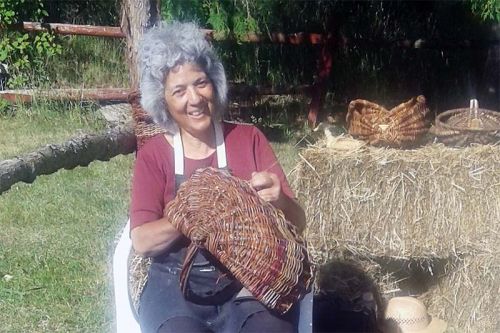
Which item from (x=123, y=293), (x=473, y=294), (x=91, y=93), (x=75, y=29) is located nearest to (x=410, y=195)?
(x=473, y=294)

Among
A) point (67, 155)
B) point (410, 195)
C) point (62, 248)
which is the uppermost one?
point (67, 155)

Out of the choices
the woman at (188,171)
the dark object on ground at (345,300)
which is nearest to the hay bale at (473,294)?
the dark object on ground at (345,300)

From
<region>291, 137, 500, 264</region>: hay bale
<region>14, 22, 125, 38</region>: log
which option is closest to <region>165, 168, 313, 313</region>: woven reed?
<region>291, 137, 500, 264</region>: hay bale

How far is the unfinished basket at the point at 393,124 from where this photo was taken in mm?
4152

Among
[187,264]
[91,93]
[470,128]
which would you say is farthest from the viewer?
[91,93]

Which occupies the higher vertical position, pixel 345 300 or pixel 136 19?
pixel 136 19

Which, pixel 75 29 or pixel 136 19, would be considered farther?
pixel 75 29

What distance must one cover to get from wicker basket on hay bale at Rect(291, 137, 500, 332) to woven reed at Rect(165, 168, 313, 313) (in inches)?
58.3

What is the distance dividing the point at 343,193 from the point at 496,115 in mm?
1011

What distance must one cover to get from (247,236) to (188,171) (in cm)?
58

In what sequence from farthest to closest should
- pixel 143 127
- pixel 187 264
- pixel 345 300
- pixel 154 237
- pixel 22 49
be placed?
1. pixel 22 49
2. pixel 345 300
3. pixel 143 127
4. pixel 154 237
5. pixel 187 264

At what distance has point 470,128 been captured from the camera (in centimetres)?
436

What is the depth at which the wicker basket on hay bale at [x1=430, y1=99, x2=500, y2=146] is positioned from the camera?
4.32 metres

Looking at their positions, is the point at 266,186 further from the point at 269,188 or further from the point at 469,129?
the point at 469,129
